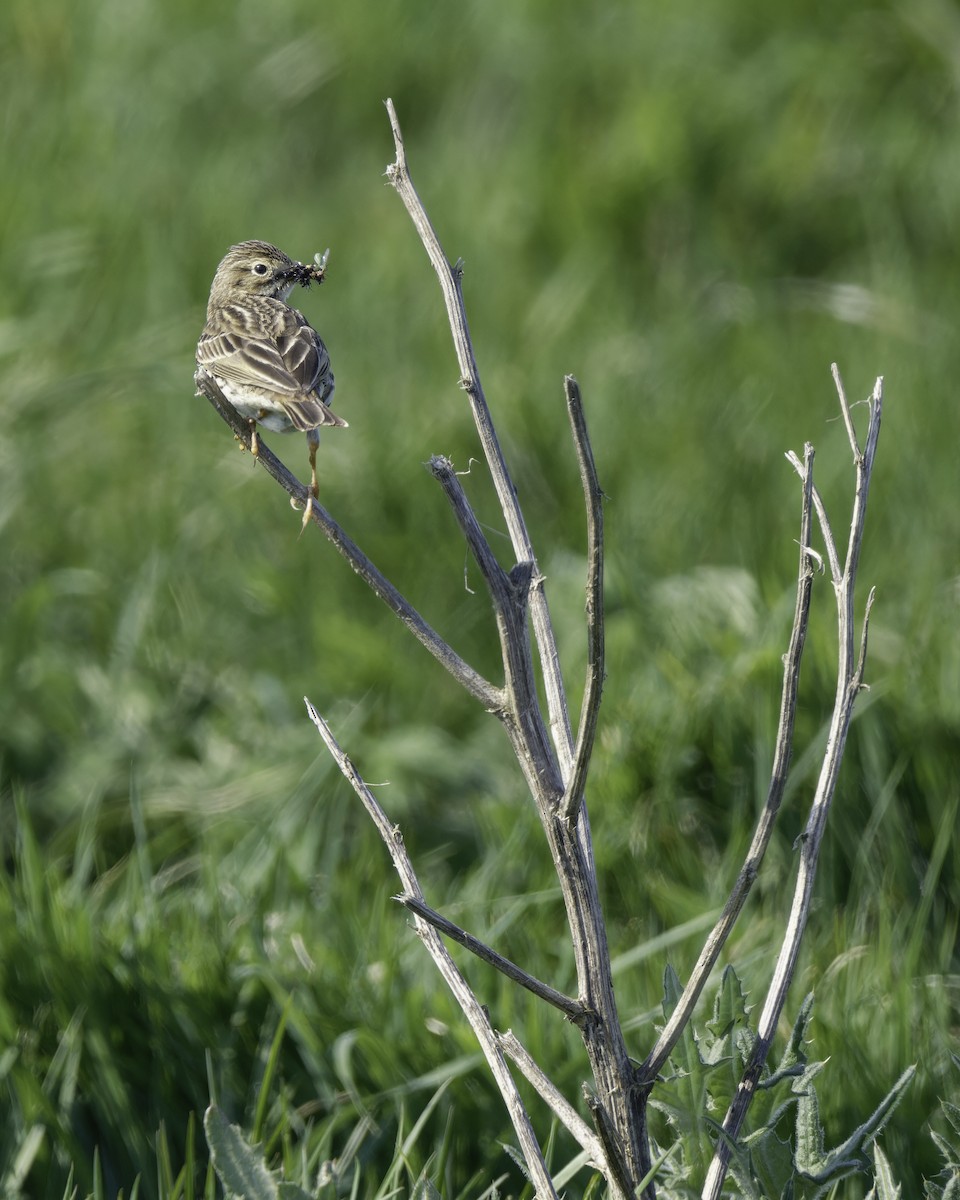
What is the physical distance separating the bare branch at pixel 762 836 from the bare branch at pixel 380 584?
420mm

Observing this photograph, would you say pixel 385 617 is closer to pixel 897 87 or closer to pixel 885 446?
pixel 885 446

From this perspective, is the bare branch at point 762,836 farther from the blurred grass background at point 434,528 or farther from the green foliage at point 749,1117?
the blurred grass background at point 434,528

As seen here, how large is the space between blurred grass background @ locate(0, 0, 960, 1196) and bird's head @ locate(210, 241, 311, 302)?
4.51 feet

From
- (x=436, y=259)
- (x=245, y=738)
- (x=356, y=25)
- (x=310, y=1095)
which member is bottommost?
(x=310, y=1095)

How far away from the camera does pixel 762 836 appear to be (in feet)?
7.84

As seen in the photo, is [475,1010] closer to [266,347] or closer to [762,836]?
[762,836]

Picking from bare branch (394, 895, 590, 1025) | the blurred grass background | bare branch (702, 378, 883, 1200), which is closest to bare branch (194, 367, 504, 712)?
bare branch (394, 895, 590, 1025)

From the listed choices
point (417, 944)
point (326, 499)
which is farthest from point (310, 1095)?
point (326, 499)

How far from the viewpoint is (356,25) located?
28.4ft

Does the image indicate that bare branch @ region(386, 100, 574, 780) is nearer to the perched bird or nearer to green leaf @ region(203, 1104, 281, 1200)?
the perched bird

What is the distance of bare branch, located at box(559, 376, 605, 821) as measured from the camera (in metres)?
2.04

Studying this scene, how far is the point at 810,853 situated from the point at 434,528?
3433mm

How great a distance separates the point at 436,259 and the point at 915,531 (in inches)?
133

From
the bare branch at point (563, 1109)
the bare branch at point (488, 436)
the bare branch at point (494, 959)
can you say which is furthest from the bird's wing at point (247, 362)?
the bare branch at point (563, 1109)
